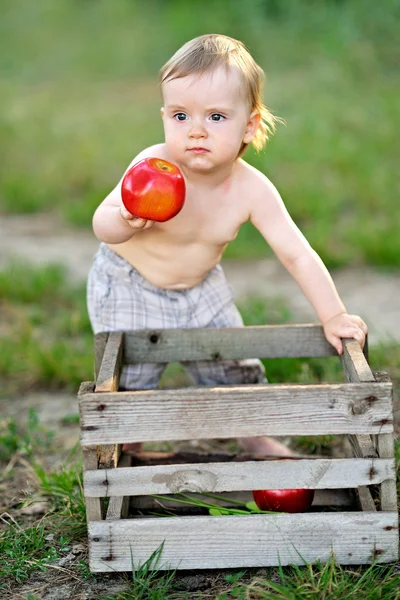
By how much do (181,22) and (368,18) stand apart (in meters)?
2.67

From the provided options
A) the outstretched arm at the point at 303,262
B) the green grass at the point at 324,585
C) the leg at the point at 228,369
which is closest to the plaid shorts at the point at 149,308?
the leg at the point at 228,369

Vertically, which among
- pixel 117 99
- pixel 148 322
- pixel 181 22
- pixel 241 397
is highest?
pixel 181 22

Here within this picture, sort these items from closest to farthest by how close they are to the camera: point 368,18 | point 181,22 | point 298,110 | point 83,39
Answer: point 298,110 < point 368,18 < point 181,22 < point 83,39

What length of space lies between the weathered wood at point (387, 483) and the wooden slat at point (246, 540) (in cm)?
3

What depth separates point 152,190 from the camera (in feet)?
6.81

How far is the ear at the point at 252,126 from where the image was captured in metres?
2.29

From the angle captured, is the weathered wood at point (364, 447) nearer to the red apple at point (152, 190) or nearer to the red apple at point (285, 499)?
the red apple at point (285, 499)

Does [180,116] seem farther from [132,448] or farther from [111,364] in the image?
[132,448]

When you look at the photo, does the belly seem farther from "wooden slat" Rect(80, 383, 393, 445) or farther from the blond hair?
"wooden slat" Rect(80, 383, 393, 445)

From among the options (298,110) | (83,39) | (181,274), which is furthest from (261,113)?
(83,39)

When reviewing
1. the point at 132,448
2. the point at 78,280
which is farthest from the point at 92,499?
the point at 78,280

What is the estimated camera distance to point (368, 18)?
7.95 m

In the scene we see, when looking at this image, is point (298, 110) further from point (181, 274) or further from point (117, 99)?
point (181, 274)

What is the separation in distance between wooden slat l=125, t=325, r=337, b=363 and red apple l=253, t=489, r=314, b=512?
43 centimetres
